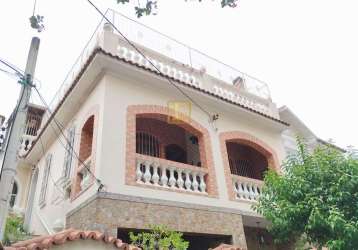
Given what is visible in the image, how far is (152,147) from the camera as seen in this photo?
10141 mm

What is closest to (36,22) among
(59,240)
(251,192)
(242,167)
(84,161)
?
(59,240)

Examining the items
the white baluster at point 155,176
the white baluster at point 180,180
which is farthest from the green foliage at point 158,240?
the white baluster at point 180,180

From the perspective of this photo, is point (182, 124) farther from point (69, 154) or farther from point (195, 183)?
point (69, 154)

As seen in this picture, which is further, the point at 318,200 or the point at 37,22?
the point at 318,200

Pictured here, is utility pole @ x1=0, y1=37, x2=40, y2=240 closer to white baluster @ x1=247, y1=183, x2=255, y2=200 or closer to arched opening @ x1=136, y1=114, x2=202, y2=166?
arched opening @ x1=136, y1=114, x2=202, y2=166

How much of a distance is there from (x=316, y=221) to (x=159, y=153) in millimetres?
5360

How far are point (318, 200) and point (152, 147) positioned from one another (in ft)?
17.7

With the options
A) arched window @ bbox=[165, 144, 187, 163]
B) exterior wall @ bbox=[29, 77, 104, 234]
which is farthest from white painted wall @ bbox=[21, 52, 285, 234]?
arched window @ bbox=[165, 144, 187, 163]

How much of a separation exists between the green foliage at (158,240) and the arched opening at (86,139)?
3.01 meters

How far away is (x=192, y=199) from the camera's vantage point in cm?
749

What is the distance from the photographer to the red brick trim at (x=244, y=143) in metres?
8.60

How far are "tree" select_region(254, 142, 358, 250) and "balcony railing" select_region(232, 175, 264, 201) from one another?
50.4 inches

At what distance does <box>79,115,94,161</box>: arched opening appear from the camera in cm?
815

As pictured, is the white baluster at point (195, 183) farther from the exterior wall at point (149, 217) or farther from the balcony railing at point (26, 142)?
the balcony railing at point (26, 142)
